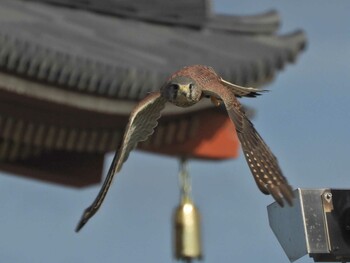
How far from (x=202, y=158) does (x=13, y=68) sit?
4.20 meters

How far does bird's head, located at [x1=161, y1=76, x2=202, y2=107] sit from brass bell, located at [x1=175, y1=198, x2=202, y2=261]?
32.8 feet

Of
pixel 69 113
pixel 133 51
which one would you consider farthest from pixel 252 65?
pixel 69 113

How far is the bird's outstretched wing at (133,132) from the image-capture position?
6438 millimetres

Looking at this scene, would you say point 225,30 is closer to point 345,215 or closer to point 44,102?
point 44,102

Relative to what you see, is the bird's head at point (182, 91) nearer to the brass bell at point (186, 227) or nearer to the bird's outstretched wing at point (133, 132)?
the bird's outstretched wing at point (133, 132)

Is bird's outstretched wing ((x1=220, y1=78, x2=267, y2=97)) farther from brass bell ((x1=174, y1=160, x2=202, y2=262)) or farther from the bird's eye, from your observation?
brass bell ((x1=174, y1=160, x2=202, y2=262))

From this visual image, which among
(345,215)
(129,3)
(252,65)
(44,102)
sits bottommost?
(345,215)

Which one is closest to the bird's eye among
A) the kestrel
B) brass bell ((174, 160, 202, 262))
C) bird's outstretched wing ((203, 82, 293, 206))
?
the kestrel

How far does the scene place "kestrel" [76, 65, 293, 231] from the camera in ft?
18.8

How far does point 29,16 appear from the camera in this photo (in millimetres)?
14984

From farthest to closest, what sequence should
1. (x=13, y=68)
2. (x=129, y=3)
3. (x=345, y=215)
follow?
(x=129, y=3)
(x=13, y=68)
(x=345, y=215)

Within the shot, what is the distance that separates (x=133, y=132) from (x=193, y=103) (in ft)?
2.22

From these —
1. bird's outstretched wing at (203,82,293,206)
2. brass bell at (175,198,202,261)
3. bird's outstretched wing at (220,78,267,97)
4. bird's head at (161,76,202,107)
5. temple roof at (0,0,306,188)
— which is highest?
temple roof at (0,0,306,188)

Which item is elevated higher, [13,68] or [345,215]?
[13,68]
